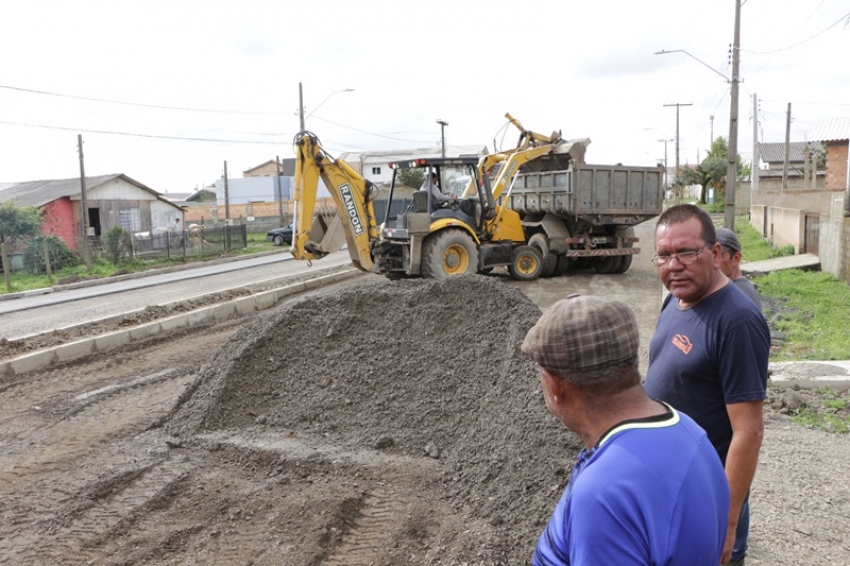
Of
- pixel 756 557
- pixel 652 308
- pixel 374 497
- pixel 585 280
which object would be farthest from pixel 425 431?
pixel 585 280

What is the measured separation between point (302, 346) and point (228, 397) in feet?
3.03

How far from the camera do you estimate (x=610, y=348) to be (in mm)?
1512

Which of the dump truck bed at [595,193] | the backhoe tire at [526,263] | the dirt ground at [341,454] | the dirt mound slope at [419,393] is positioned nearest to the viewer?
the dirt ground at [341,454]

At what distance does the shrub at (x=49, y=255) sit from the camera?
21.8 metres

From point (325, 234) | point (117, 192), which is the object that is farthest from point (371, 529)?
point (117, 192)

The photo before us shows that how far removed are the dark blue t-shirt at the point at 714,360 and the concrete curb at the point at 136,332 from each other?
860 cm

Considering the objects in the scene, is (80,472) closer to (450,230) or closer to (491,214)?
(450,230)

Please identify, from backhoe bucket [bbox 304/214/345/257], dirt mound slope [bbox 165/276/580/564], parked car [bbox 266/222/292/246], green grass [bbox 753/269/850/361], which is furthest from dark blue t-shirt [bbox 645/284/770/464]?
parked car [bbox 266/222/292/246]

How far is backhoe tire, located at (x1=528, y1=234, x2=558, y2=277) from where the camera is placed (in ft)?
48.5

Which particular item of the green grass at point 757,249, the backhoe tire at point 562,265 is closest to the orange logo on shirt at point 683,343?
the backhoe tire at point 562,265

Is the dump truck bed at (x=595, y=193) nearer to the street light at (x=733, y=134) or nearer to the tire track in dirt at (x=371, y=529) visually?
the street light at (x=733, y=134)

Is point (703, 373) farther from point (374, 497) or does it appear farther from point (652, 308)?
point (652, 308)

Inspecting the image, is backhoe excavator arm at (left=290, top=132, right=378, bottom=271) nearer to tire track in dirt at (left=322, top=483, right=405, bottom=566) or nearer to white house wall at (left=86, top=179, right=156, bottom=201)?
tire track in dirt at (left=322, top=483, right=405, bottom=566)

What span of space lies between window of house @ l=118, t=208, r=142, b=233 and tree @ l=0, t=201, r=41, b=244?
22.3 feet
